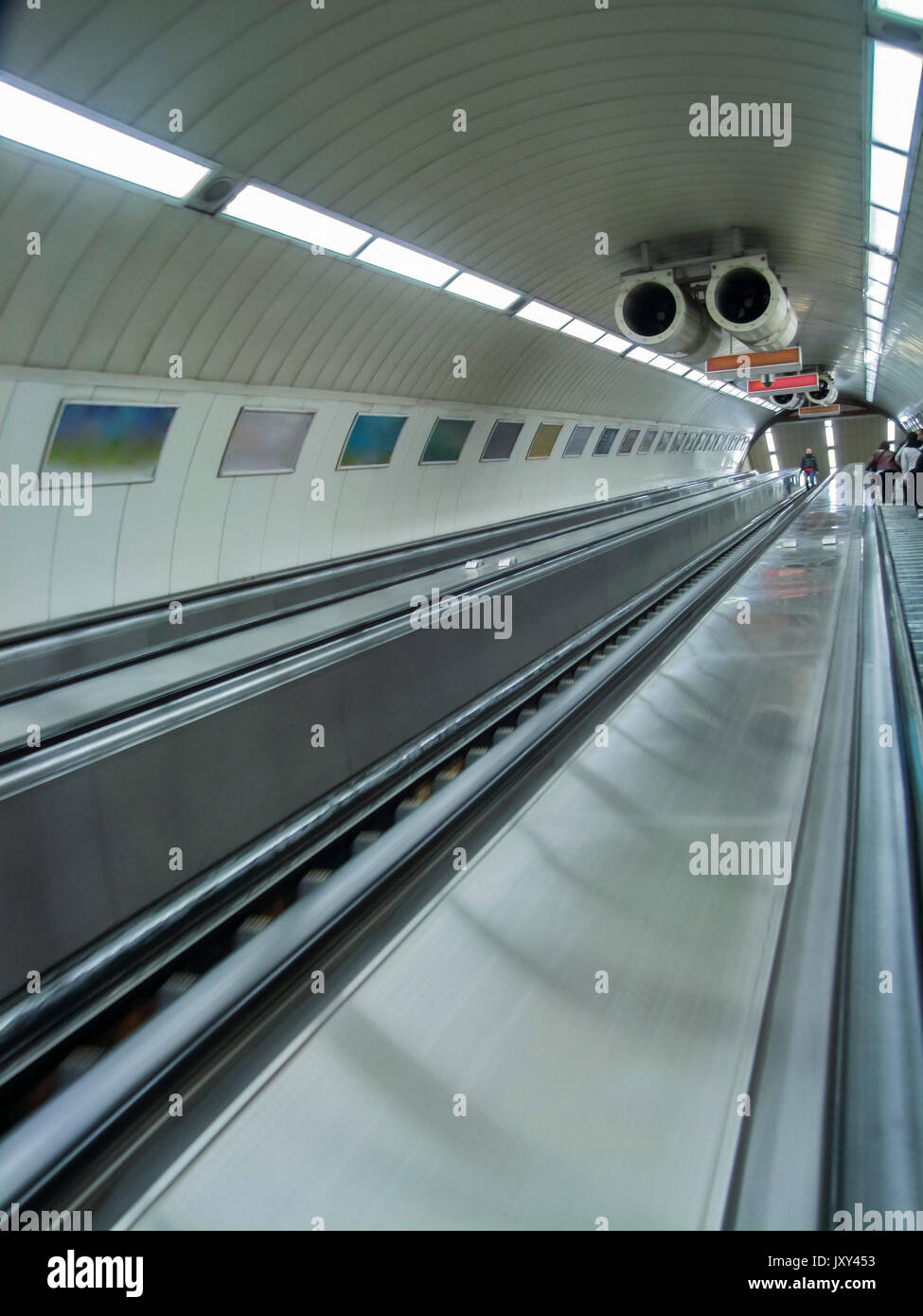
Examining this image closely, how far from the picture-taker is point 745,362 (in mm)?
13523

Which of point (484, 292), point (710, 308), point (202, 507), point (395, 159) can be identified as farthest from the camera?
point (710, 308)

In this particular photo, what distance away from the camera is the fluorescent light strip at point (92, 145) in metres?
5.76

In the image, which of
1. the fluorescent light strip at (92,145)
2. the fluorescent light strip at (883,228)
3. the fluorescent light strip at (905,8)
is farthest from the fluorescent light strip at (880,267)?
the fluorescent light strip at (92,145)

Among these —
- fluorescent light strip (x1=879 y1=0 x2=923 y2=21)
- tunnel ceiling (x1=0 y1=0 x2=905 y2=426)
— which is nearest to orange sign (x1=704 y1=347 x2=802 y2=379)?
tunnel ceiling (x1=0 y1=0 x2=905 y2=426)

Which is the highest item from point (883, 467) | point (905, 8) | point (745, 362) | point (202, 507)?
A: point (905, 8)

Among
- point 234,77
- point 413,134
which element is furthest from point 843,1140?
point 413,134

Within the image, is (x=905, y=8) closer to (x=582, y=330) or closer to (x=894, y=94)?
(x=894, y=94)

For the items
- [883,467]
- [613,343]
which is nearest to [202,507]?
[613,343]

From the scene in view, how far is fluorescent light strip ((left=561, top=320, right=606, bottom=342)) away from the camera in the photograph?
1488 cm

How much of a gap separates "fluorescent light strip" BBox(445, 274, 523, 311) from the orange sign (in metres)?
3.04

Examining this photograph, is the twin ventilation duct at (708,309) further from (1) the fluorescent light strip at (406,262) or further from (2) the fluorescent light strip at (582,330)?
(1) the fluorescent light strip at (406,262)

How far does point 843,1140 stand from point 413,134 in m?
8.03

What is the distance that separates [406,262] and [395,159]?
1878 mm

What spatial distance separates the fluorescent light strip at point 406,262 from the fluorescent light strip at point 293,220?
269 mm
